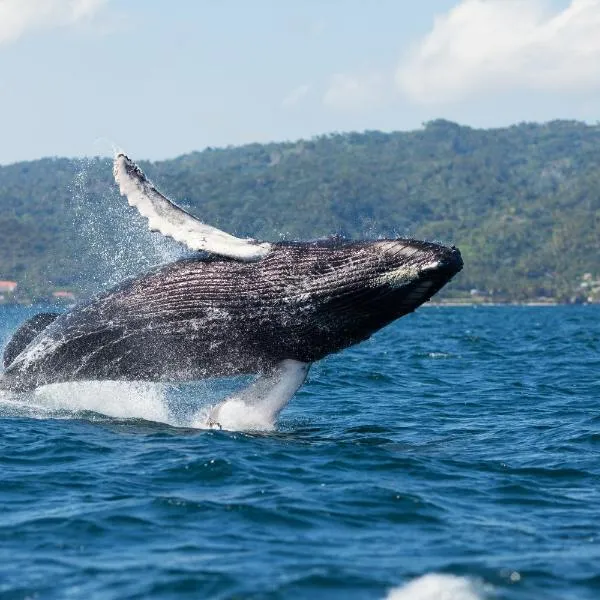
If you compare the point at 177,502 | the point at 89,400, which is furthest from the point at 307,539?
the point at 89,400

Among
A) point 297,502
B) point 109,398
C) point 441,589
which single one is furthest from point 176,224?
point 441,589

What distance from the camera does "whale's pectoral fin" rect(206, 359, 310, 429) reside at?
47.2ft

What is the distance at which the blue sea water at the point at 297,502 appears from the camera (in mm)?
8781

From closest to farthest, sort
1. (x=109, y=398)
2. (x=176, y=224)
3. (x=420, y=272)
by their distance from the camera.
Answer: (x=420, y=272) → (x=176, y=224) → (x=109, y=398)

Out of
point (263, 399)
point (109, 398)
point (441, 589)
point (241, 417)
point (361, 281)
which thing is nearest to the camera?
point (441, 589)

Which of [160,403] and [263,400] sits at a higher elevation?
[263,400]

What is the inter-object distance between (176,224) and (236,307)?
119cm

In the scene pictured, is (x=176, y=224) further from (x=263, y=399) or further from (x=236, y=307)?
(x=263, y=399)

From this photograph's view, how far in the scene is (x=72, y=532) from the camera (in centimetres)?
987

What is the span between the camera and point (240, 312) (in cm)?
1412

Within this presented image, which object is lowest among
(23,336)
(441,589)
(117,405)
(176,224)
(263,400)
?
(441,589)

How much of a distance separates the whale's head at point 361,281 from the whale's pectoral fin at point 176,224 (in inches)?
23.3

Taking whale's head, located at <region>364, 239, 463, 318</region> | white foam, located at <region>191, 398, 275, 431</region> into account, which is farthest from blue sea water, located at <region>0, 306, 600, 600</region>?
whale's head, located at <region>364, 239, 463, 318</region>

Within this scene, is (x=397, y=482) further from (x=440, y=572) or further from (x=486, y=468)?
(x=440, y=572)
